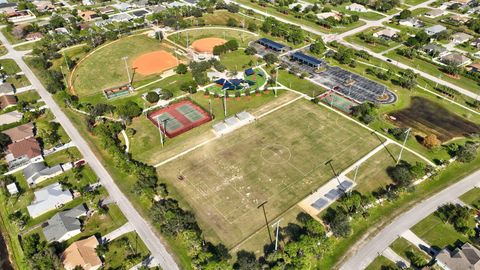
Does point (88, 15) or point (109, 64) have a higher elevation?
point (88, 15)

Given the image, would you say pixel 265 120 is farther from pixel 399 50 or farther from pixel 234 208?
pixel 399 50

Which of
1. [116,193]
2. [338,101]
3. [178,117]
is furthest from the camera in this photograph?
[338,101]

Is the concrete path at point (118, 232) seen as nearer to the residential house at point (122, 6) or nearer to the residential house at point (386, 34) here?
the residential house at point (386, 34)

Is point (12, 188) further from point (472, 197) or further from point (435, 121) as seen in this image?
point (435, 121)

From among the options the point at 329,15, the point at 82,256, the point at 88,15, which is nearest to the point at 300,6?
the point at 329,15

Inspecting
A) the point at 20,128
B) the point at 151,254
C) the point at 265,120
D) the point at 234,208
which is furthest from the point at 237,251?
the point at 20,128

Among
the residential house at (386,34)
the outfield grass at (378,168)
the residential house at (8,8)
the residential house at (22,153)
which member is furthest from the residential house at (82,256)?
the residential house at (8,8)

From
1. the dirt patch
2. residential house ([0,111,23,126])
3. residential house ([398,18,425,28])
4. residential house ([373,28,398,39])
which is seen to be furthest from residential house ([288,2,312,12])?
residential house ([0,111,23,126])
